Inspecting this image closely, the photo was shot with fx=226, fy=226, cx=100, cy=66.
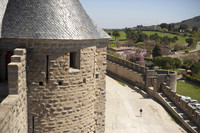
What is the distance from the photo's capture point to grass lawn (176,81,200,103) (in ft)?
98.8

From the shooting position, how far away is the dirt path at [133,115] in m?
18.5

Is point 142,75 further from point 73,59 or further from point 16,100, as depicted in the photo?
point 16,100

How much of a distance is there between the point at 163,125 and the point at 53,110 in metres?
13.4

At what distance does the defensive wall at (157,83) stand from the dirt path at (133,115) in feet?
3.07

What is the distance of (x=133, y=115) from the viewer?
68.9 ft

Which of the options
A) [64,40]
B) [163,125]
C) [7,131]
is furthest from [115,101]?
[7,131]

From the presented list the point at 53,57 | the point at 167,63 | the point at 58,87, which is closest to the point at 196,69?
the point at 167,63

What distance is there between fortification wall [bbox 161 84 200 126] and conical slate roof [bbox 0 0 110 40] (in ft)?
48.1

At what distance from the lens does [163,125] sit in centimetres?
1944

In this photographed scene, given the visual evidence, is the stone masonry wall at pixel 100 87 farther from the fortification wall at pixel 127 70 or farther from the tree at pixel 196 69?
the tree at pixel 196 69

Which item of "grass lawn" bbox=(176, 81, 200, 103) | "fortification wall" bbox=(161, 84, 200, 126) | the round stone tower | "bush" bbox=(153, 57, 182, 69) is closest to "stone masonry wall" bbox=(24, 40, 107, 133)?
the round stone tower

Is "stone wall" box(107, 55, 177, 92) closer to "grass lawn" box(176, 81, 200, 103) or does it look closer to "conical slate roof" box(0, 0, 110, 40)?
"grass lawn" box(176, 81, 200, 103)

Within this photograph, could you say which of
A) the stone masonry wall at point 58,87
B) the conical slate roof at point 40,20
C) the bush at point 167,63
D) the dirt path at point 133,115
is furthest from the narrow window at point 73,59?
the bush at point 167,63

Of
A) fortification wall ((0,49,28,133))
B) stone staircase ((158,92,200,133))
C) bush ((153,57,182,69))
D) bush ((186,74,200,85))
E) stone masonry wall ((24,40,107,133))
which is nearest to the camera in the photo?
fortification wall ((0,49,28,133))
